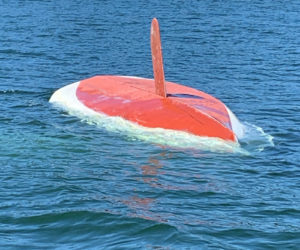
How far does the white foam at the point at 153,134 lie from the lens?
18.6 meters

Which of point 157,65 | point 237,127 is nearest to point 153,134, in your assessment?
point 237,127

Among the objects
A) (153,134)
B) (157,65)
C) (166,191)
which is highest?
(157,65)

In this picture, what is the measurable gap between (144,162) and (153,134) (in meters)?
2.30

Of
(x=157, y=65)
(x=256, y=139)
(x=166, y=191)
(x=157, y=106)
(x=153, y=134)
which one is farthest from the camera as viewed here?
(x=157, y=65)

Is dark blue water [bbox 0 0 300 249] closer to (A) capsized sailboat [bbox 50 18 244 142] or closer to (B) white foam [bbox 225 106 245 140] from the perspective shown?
(B) white foam [bbox 225 106 245 140]

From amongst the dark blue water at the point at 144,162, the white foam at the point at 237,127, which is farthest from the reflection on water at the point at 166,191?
the white foam at the point at 237,127

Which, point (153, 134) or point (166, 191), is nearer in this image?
point (166, 191)

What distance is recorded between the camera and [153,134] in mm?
19516

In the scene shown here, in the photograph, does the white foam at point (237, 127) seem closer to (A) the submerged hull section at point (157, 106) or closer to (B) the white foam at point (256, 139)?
(A) the submerged hull section at point (157, 106)

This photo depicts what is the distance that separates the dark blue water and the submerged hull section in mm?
917

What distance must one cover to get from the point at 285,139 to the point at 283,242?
808 cm

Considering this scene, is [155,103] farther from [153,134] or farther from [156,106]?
[153,134]

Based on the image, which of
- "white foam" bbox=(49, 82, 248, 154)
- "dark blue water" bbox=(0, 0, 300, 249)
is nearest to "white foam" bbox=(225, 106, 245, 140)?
"dark blue water" bbox=(0, 0, 300, 249)

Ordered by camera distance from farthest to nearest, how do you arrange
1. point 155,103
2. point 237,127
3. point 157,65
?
point 157,65 < point 155,103 < point 237,127
